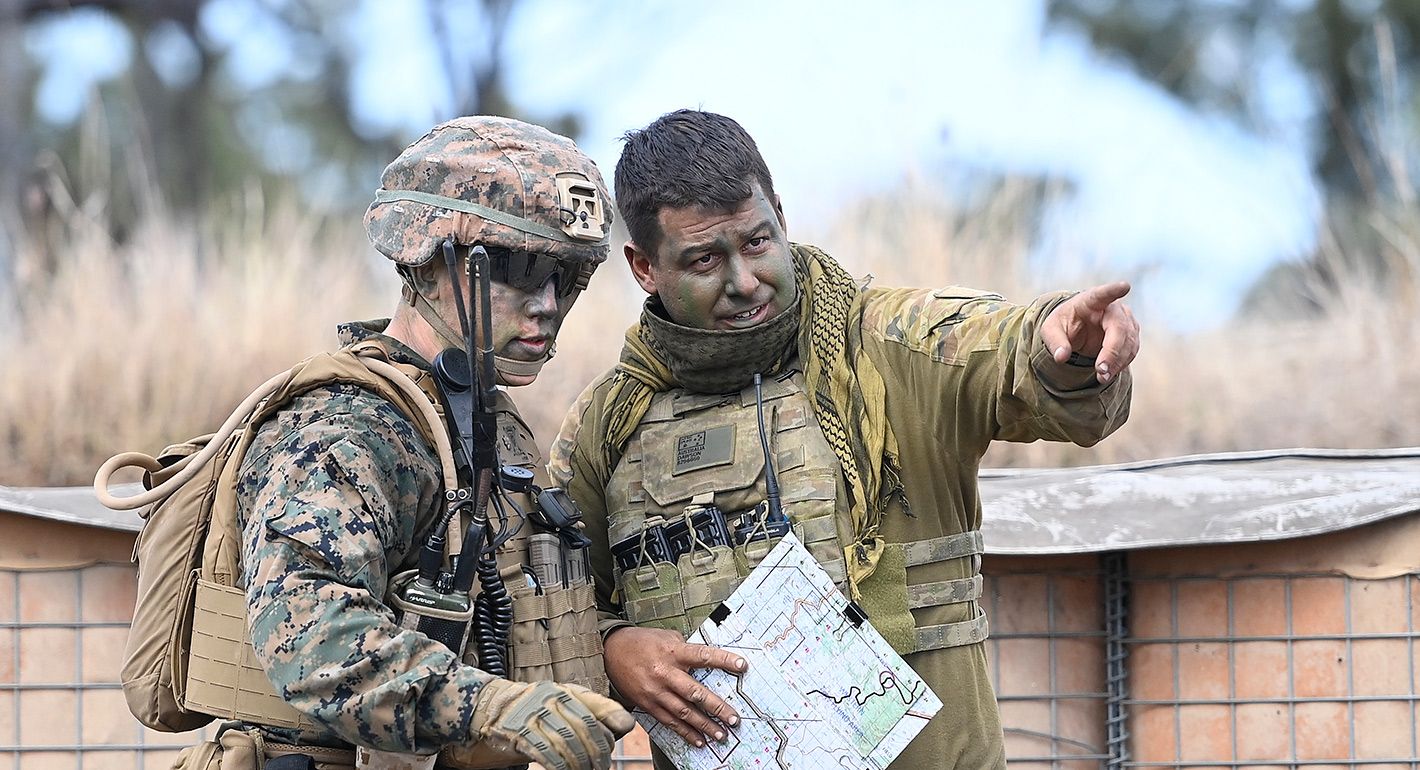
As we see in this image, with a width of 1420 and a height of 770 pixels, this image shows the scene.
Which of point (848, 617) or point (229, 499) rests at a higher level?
point (229, 499)

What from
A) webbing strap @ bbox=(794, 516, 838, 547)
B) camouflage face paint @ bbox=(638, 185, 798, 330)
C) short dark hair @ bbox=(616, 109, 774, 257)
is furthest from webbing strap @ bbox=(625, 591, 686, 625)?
short dark hair @ bbox=(616, 109, 774, 257)

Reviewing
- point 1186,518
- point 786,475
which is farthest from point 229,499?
point 1186,518

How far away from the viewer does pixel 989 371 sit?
2738mm

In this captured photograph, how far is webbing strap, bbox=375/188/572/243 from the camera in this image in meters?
2.59

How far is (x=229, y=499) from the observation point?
242cm

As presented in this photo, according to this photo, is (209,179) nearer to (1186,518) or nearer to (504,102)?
(504,102)

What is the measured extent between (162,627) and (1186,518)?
278cm

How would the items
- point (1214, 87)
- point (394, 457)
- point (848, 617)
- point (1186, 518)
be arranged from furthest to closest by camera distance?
1. point (1214, 87)
2. point (1186, 518)
3. point (848, 617)
4. point (394, 457)

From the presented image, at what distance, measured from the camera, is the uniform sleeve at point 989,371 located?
2562 mm

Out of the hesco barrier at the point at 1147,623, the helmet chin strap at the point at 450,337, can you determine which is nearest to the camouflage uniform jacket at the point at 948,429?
the helmet chin strap at the point at 450,337

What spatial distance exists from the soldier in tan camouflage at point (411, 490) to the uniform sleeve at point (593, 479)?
395 mm

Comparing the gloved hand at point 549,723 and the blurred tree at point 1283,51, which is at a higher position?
the blurred tree at point 1283,51

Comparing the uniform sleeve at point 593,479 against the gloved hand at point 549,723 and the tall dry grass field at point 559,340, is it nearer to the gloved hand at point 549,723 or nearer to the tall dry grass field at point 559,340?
the gloved hand at point 549,723

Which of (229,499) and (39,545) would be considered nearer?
(229,499)
